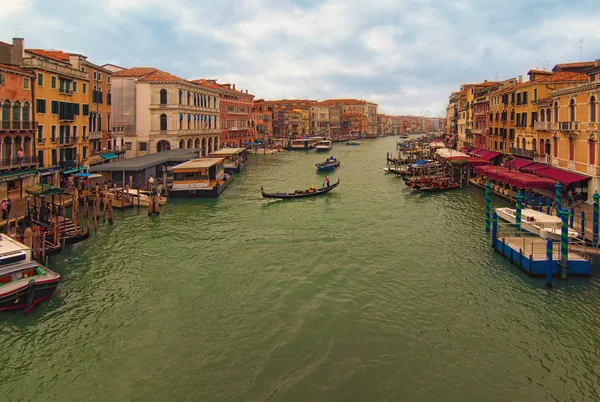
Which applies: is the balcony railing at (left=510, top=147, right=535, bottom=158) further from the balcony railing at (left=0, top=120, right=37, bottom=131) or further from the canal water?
the balcony railing at (left=0, top=120, right=37, bottom=131)

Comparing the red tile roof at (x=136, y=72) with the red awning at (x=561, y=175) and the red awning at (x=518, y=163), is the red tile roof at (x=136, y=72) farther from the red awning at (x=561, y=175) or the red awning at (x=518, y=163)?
the red awning at (x=561, y=175)

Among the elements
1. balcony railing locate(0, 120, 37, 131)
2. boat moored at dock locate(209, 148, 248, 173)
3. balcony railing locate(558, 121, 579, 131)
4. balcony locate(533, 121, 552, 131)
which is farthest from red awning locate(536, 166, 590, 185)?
boat moored at dock locate(209, 148, 248, 173)

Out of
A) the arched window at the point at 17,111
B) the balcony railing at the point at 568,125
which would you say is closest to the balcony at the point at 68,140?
the arched window at the point at 17,111

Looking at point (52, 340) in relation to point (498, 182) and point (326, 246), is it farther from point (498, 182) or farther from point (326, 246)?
point (498, 182)

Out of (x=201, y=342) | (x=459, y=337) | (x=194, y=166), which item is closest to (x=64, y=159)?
(x=194, y=166)

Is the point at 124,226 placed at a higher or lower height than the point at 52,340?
higher
